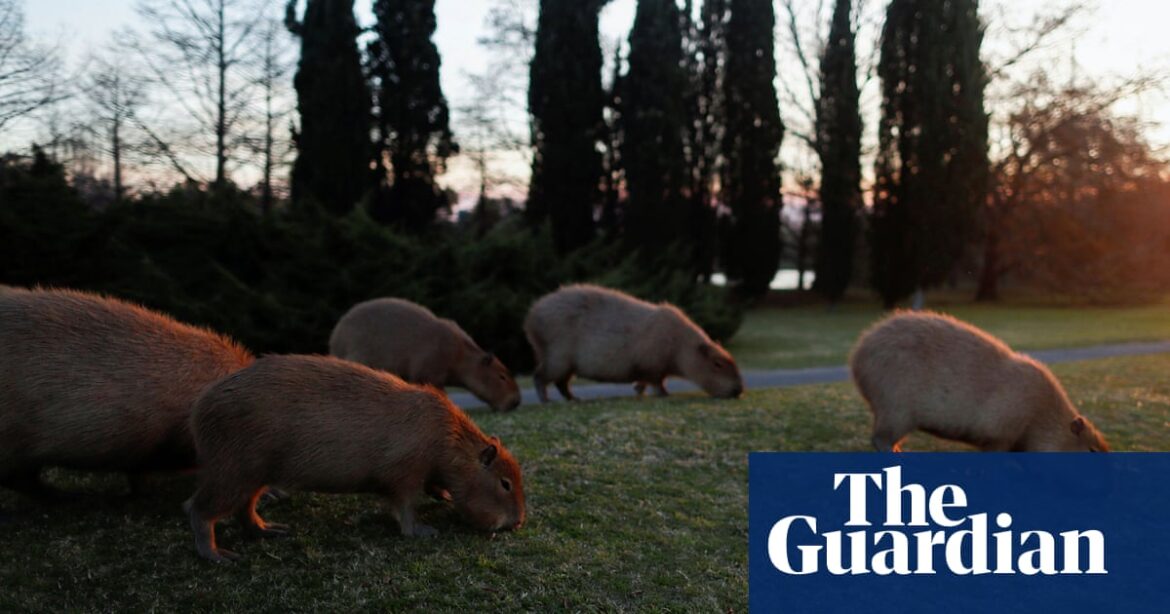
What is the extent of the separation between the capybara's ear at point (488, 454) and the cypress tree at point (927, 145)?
26588 mm

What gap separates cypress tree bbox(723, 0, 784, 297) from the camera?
30422 mm

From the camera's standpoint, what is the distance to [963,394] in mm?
6648

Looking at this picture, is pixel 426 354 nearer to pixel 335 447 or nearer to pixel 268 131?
pixel 335 447

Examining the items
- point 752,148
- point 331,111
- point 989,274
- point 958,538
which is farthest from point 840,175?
point 958,538

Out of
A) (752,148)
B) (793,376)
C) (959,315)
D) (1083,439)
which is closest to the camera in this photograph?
(1083,439)

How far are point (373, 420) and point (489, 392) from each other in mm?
4119

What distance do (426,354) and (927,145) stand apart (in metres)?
24.7

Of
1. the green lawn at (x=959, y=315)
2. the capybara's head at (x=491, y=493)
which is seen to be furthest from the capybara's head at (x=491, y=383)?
the green lawn at (x=959, y=315)

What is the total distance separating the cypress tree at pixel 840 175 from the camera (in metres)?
30.5

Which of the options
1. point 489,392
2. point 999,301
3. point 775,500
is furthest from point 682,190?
point 775,500

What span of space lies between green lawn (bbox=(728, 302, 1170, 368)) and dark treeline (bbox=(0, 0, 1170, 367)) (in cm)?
122

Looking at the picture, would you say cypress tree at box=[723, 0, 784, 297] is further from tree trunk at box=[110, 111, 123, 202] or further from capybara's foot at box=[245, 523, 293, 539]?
capybara's foot at box=[245, 523, 293, 539]

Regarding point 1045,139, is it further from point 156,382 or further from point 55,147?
point 156,382

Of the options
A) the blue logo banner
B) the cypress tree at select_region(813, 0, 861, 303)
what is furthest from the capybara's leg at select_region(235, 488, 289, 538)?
the cypress tree at select_region(813, 0, 861, 303)
